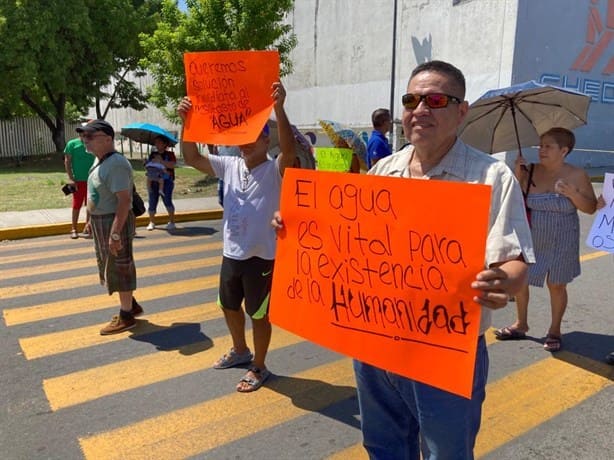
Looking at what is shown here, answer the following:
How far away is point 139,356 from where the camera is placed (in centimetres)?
433

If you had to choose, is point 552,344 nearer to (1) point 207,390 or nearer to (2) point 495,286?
(1) point 207,390

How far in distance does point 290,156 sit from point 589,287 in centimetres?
464

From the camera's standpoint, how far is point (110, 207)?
15.0ft

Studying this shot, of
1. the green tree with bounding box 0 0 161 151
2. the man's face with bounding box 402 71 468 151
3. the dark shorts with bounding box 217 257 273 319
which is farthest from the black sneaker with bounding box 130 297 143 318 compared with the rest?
the green tree with bounding box 0 0 161 151

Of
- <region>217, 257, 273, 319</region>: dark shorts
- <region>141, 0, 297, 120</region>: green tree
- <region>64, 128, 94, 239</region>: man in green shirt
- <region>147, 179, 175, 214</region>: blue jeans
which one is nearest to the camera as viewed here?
<region>217, 257, 273, 319</region>: dark shorts

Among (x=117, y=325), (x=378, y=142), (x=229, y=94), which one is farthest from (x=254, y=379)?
(x=378, y=142)

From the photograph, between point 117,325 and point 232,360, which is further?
point 117,325

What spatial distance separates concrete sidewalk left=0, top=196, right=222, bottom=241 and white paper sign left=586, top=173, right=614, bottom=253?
8.25 m

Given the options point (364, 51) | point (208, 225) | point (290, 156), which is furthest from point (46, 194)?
point (364, 51)

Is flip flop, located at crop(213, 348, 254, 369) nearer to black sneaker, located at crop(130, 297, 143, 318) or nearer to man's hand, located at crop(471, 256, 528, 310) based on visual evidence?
black sneaker, located at crop(130, 297, 143, 318)

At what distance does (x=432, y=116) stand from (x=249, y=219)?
6.14 ft

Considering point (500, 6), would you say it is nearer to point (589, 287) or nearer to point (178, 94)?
point (178, 94)

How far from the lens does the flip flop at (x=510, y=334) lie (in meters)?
4.66

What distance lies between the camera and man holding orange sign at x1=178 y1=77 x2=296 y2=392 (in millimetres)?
3484
